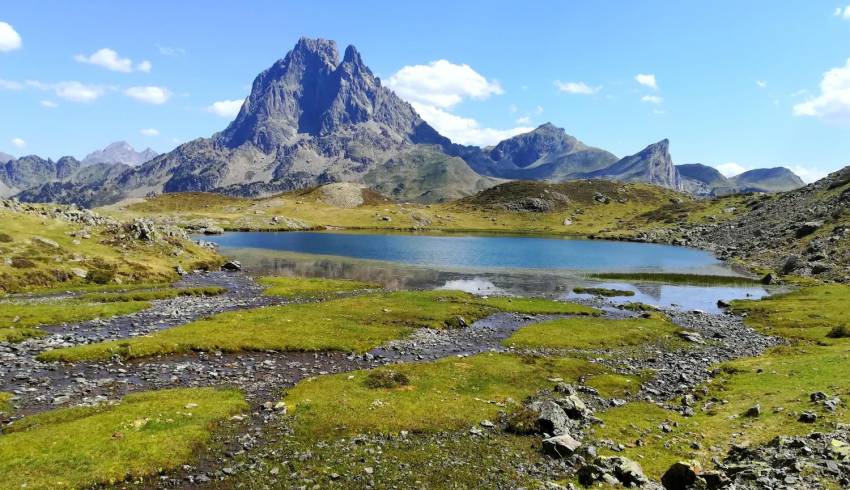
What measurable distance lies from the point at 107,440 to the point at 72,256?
225ft

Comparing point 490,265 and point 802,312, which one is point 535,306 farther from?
point 490,265

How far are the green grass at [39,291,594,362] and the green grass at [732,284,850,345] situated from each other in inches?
900

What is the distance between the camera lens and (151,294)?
6581 cm

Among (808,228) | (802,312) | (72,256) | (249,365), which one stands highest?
(808,228)

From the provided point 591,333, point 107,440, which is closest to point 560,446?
point 107,440

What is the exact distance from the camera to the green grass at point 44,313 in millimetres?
42769

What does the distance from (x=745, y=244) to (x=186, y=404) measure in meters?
188

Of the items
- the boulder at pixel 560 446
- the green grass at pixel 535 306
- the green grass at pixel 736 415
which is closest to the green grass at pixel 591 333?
the green grass at pixel 535 306

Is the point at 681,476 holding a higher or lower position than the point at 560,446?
higher

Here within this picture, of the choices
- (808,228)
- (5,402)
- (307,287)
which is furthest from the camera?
(808,228)

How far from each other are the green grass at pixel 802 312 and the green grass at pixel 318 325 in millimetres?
22864

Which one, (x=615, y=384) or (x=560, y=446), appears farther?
(x=615, y=384)

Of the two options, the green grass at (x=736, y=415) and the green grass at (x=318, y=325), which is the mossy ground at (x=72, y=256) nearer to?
the green grass at (x=318, y=325)

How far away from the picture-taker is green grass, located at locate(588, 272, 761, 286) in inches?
4107
